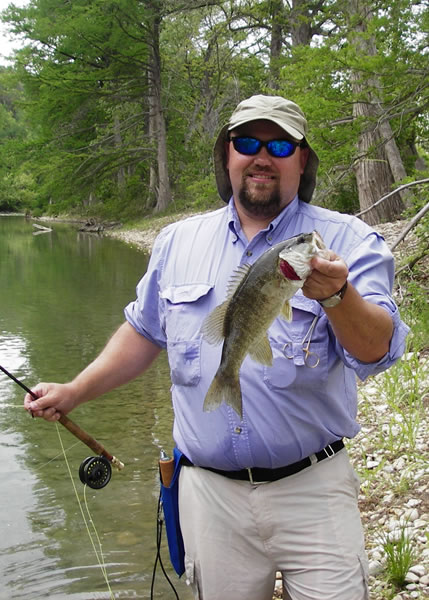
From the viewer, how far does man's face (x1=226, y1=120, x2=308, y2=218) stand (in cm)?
256

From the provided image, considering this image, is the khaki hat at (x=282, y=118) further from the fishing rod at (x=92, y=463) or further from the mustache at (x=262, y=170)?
the fishing rod at (x=92, y=463)

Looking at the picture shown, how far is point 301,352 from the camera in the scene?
2.36 m

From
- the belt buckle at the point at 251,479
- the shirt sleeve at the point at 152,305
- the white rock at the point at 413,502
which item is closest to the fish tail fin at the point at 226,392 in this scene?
the belt buckle at the point at 251,479

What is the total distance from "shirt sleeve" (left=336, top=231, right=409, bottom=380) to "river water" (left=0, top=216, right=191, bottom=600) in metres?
2.43

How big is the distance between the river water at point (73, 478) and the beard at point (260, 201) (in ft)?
8.47

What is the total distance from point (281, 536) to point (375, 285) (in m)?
1.01

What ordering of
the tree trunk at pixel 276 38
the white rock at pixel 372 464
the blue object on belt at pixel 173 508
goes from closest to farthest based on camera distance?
the blue object on belt at pixel 173 508, the white rock at pixel 372 464, the tree trunk at pixel 276 38

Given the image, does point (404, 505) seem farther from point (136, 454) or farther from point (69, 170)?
point (69, 170)

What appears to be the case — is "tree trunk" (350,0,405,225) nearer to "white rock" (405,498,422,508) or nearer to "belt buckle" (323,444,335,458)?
"white rock" (405,498,422,508)

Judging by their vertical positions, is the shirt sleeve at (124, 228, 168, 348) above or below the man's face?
below

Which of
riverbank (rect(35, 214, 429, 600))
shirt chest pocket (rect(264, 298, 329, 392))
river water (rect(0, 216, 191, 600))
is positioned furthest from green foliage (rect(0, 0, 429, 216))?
shirt chest pocket (rect(264, 298, 329, 392))

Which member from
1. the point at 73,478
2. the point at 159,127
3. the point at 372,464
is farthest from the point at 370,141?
the point at 159,127

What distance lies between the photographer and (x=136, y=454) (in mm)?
6031

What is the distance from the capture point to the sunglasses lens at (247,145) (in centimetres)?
259
